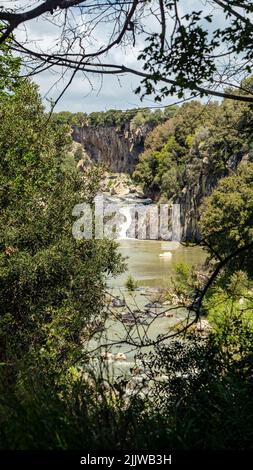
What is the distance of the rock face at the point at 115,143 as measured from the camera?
93375 millimetres

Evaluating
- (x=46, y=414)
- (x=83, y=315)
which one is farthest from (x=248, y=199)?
(x=46, y=414)

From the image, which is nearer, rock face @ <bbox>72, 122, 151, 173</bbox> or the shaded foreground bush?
the shaded foreground bush

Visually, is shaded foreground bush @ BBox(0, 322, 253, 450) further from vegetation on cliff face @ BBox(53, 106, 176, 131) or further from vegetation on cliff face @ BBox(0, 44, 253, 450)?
vegetation on cliff face @ BBox(53, 106, 176, 131)

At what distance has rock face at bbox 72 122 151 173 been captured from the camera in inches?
3676

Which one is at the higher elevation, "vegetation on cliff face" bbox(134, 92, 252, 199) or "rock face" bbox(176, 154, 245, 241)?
"vegetation on cliff face" bbox(134, 92, 252, 199)

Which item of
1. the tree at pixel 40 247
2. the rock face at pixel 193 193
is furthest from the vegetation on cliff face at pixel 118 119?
the tree at pixel 40 247

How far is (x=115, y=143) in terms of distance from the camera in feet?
326

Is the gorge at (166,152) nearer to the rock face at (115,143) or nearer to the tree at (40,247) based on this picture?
the rock face at (115,143)

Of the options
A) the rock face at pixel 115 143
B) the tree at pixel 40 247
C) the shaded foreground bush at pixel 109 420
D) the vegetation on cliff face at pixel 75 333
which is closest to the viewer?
the shaded foreground bush at pixel 109 420

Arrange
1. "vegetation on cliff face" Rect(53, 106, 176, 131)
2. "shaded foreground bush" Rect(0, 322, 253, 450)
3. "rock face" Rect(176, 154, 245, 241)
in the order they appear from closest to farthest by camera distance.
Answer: "shaded foreground bush" Rect(0, 322, 253, 450)
"rock face" Rect(176, 154, 245, 241)
"vegetation on cliff face" Rect(53, 106, 176, 131)

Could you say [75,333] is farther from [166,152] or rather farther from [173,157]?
[166,152]

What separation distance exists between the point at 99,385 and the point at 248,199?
2466 centimetres

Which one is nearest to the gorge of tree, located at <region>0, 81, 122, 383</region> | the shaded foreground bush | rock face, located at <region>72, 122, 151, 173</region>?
rock face, located at <region>72, 122, 151, 173</region>

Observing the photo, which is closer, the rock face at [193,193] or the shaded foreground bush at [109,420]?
the shaded foreground bush at [109,420]
